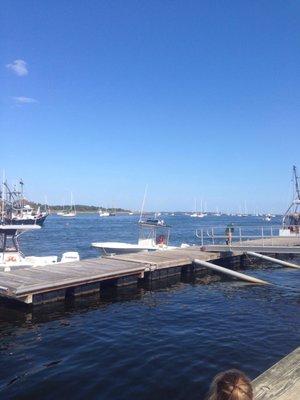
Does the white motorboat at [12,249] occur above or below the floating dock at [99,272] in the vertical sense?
above

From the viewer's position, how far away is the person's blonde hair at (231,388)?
2.84 metres

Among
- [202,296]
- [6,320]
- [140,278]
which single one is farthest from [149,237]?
[6,320]

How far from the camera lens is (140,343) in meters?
12.3

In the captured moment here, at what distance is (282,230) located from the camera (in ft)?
138

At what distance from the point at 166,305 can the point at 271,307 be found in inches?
176

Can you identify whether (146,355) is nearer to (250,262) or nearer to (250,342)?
(250,342)

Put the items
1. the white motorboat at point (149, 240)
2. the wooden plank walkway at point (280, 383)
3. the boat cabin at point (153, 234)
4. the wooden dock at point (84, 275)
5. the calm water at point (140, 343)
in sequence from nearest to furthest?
the wooden plank walkway at point (280, 383), the calm water at point (140, 343), the wooden dock at point (84, 275), the white motorboat at point (149, 240), the boat cabin at point (153, 234)

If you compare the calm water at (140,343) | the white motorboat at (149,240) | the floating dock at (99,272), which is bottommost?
the calm water at (140,343)

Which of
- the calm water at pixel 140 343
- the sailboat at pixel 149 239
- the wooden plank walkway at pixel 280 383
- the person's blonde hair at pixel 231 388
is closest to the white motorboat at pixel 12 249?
the calm water at pixel 140 343

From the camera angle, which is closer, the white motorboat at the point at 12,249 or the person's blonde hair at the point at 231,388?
the person's blonde hair at the point at 231,388

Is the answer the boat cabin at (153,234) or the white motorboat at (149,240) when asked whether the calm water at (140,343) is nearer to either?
the white motorboat at (149,240)

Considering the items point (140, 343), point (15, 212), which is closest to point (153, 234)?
point (140, 343)

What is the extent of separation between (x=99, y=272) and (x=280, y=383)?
14168 millimetres

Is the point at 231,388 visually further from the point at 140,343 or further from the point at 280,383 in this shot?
the point at 140,343
